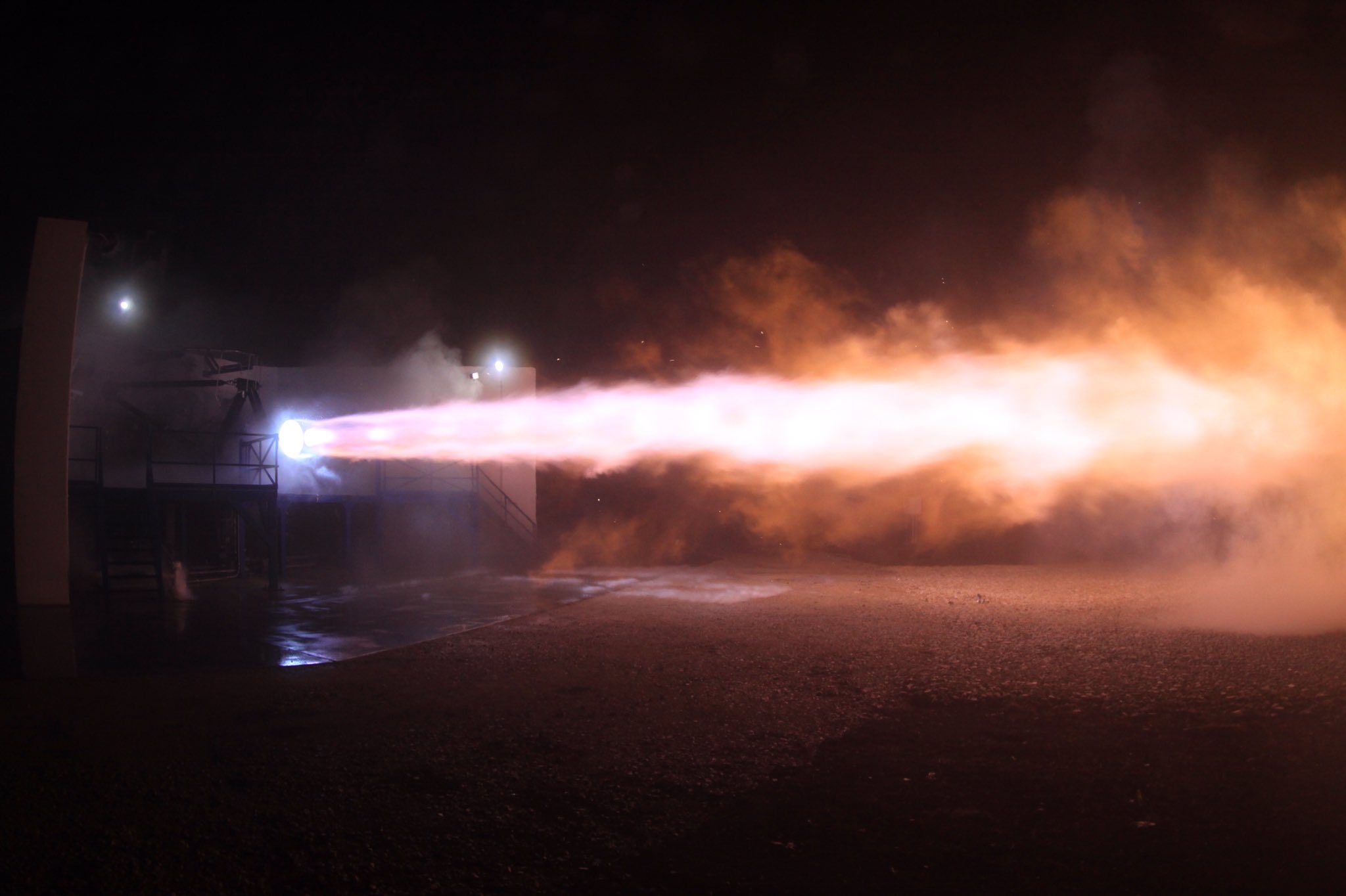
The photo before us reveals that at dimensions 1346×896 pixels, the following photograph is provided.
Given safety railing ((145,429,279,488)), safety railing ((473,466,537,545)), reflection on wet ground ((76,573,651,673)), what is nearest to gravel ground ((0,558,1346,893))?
reflection on wet ground ((76,573,651,673))

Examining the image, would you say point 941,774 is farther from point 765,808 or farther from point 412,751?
point 412,751

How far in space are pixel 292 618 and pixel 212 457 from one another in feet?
31.6

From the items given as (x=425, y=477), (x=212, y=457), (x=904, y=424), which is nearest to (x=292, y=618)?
(x=212, y=457)

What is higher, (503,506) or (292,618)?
(503,506)

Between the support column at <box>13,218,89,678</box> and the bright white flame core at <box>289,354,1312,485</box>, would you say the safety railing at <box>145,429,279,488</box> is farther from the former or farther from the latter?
the support column at <box>13,218,89,678</box>

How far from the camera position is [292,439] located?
74.5 ft

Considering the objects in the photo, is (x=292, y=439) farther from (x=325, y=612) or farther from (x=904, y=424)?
(x=904, y=424)

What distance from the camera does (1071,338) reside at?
54.7 feet

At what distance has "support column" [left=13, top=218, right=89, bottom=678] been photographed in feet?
43.1

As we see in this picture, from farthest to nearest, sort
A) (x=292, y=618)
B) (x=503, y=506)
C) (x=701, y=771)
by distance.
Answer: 1. (x=503, y=506)
2. (x=292, y=618)
3. (x=701, y=771)

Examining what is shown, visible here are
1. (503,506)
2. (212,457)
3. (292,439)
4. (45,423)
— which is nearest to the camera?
(45,423)

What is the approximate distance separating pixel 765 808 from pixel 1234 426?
15.6 meters

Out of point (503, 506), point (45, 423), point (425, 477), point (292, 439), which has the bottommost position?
point (503, 506)

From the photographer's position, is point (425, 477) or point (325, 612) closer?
point (325, 612)
